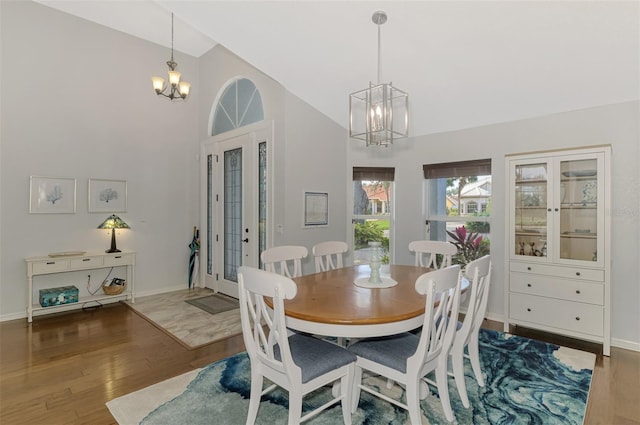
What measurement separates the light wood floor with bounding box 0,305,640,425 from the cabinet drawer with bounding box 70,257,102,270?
634mm

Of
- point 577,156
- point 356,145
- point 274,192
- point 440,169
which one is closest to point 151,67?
point 274,192

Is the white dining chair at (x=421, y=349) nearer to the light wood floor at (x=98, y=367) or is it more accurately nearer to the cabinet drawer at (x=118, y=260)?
the light wood floor at (x=98, y=367)

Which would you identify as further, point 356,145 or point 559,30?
point 356,145

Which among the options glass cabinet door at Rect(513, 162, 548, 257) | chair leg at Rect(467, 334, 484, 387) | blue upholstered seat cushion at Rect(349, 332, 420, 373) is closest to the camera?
blue upholstered seat cushion at Rect(349, 332, 420, 373)

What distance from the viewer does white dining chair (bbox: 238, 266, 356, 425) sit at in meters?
1.62

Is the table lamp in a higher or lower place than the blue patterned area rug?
higher

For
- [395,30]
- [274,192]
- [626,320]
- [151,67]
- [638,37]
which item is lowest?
[626,320]

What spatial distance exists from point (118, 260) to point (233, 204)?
1.66 meters

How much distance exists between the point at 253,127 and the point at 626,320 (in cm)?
448

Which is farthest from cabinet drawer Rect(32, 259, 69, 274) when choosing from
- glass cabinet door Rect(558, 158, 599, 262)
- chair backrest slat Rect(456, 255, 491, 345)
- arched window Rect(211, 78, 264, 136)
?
glass cabinet door Rect(558, 158, 599, 262)

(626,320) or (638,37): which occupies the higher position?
(638,37)

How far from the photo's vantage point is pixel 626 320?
3002mm

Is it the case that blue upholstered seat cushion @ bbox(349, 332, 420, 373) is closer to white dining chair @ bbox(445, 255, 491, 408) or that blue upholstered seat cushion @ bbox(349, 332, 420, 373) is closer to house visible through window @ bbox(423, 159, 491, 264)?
white dining chair @ bbox(445, 255, 491, 408)

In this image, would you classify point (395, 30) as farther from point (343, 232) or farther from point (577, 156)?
point (343, 232)
